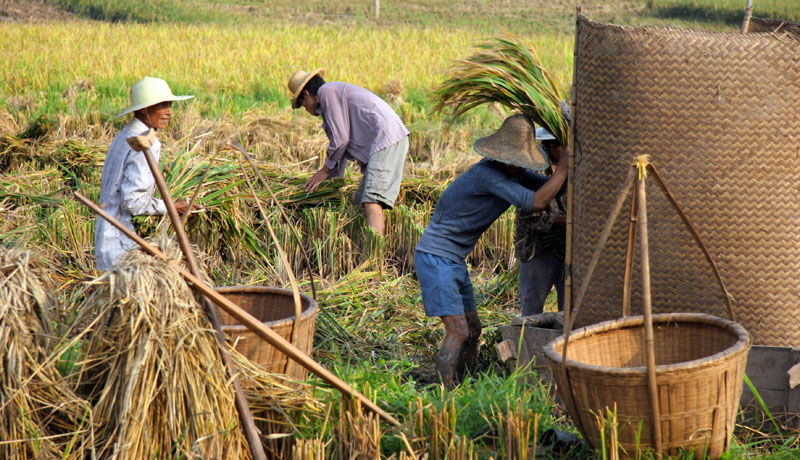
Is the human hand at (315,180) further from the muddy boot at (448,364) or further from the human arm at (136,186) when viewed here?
the muddy boot at (448,364)

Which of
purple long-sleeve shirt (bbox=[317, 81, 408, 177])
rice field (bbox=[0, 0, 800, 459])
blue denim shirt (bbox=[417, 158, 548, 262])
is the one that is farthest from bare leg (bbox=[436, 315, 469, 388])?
purple long-sleeve shirt (bbox=[317, 81, 408, 177])

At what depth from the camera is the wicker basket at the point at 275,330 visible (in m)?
2.63

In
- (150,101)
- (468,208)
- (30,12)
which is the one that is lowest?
(468,208)

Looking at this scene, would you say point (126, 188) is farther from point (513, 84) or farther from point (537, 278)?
point (537, 278)

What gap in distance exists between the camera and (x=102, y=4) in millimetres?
21641

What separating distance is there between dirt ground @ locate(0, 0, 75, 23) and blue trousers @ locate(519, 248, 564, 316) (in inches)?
683

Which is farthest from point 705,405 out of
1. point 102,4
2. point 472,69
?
point 102,4

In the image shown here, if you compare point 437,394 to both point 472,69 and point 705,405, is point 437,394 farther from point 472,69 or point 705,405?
point 472,69

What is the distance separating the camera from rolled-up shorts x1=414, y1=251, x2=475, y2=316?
372cm

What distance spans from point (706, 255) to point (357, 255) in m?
2.82

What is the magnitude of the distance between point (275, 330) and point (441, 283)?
4.01 feet

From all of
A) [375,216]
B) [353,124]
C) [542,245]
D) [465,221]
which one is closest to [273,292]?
[465,221]

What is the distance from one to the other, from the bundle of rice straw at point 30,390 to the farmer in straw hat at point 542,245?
2.02 metres

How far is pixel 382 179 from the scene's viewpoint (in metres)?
5.20
